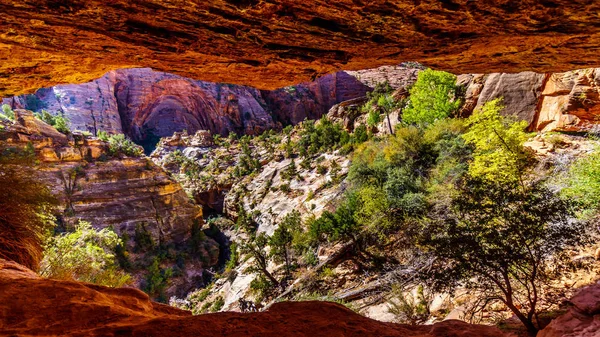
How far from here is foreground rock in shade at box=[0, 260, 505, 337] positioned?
152 inches

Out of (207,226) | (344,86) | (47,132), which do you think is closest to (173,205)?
(207,226)

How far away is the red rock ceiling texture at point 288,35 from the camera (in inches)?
174

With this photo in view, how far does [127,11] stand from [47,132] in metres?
41.6

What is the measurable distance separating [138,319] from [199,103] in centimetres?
7885

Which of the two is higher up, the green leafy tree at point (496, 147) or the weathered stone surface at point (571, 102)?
the weathered stone surface at point (571, 102)

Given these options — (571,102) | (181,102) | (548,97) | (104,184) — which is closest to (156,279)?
(104,184)

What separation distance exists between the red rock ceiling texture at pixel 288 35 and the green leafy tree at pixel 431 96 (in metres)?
23.4

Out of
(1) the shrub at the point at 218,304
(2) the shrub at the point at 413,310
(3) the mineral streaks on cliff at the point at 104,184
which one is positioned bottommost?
(1) the shrub at the point at 218,304

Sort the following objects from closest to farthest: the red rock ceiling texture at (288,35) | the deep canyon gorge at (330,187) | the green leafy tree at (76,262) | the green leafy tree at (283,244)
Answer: the red rock ceiling texture at (288,35), the deep canyon gorge at (330,187), the green leafy tree at (76,262), the green leafy tree at (283,244)

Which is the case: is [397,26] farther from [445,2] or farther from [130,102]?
[130,102]

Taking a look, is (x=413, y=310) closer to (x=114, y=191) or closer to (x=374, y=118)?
(x=374, y=118)

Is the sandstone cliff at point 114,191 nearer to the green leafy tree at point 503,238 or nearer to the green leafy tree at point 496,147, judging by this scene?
the green leafy tree at point 496,147

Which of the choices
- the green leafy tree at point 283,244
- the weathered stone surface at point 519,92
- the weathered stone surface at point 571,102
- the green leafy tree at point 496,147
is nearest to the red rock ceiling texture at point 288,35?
the green leafy tree at point 496,147

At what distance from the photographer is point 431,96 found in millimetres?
30328
